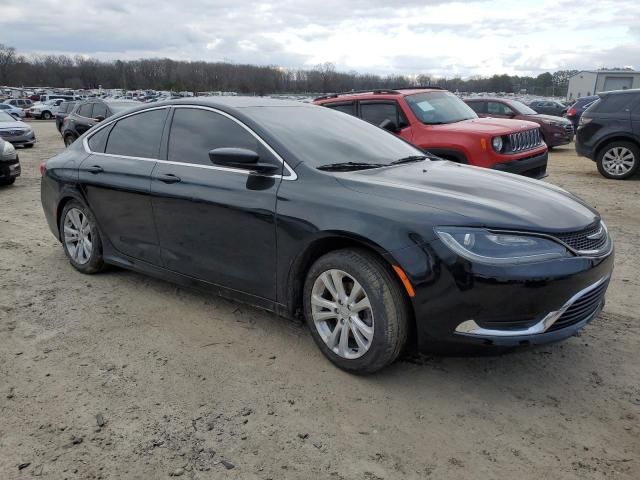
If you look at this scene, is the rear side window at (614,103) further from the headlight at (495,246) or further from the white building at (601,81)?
the white building at (601,81)

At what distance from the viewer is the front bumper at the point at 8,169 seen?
973cm

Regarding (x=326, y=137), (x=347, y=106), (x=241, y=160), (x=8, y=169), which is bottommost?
(x=8, y=169)

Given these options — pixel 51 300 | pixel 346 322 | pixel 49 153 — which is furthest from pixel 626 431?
pixel 49 153

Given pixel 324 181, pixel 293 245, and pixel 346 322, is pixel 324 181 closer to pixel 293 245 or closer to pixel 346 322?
pixel 293 245

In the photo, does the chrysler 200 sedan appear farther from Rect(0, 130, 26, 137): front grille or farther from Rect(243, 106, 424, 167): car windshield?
Rect(0, 130, 26, 137): front grille

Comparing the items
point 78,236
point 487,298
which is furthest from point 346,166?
point 78,236

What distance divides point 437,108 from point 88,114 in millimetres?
10809

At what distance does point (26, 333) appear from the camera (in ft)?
12.6

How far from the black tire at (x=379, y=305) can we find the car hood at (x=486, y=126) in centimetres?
483

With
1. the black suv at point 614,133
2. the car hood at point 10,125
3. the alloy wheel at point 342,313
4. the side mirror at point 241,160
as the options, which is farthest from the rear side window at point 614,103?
the car hood at point 10,125

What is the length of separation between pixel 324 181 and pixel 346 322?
34.0 inches

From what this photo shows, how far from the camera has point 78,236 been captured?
507cm

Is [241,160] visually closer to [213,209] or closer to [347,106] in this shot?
[213,209]

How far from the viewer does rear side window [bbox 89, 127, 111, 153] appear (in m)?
4.82
